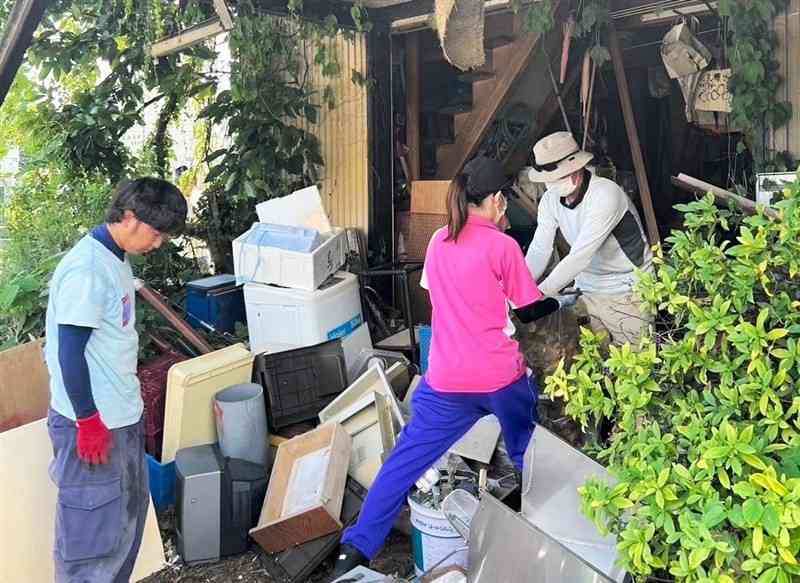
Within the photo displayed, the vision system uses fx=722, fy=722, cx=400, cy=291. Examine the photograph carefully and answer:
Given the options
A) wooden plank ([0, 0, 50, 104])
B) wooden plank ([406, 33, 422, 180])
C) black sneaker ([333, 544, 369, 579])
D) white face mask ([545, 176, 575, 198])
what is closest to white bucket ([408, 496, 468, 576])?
black sneaker ([333, 544, 369, 579])

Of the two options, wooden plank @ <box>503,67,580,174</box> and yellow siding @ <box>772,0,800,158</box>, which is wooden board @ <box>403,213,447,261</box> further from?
yellow siding @ <box>772,0,800,158</box>

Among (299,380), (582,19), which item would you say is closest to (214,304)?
(299,380)

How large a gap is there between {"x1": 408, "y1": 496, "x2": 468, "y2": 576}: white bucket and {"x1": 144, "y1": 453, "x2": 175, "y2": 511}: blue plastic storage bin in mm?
1676

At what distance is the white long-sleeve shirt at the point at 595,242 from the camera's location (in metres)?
3.67

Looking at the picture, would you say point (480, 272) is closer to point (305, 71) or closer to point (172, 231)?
point (172, 231)

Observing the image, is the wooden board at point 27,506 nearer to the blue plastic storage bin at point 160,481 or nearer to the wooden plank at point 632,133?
the blue plastic storage bin at point 160,481

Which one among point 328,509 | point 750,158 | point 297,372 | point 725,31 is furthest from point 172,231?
point 750,158

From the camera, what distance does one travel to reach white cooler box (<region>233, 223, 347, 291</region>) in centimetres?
511

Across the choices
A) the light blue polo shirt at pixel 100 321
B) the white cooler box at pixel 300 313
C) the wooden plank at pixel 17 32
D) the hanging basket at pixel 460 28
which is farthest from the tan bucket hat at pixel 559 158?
the wooden plank at pixel 17 32

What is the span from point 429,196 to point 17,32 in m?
3.71

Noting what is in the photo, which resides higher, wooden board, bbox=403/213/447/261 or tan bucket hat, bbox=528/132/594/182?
tan bucket hat, bbox=528/132/594/182

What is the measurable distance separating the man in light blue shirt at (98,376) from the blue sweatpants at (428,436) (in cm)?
105

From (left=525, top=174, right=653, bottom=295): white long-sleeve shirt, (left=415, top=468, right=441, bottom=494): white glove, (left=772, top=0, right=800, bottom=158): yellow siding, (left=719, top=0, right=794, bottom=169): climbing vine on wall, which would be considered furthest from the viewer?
(left=772, top=0, right=800, bottom=158): yellow siding

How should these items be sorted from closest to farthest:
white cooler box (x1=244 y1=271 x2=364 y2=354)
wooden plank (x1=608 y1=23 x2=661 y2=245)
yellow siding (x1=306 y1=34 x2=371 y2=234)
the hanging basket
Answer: the hanging basket, white cooler box (x1=244 y1=271 x2=364 y2=354), wooden plank (x1=608 y1=23 x2=661 y2=245), yellow siding (x1=306 y1=34 x2=371 y2=234)
